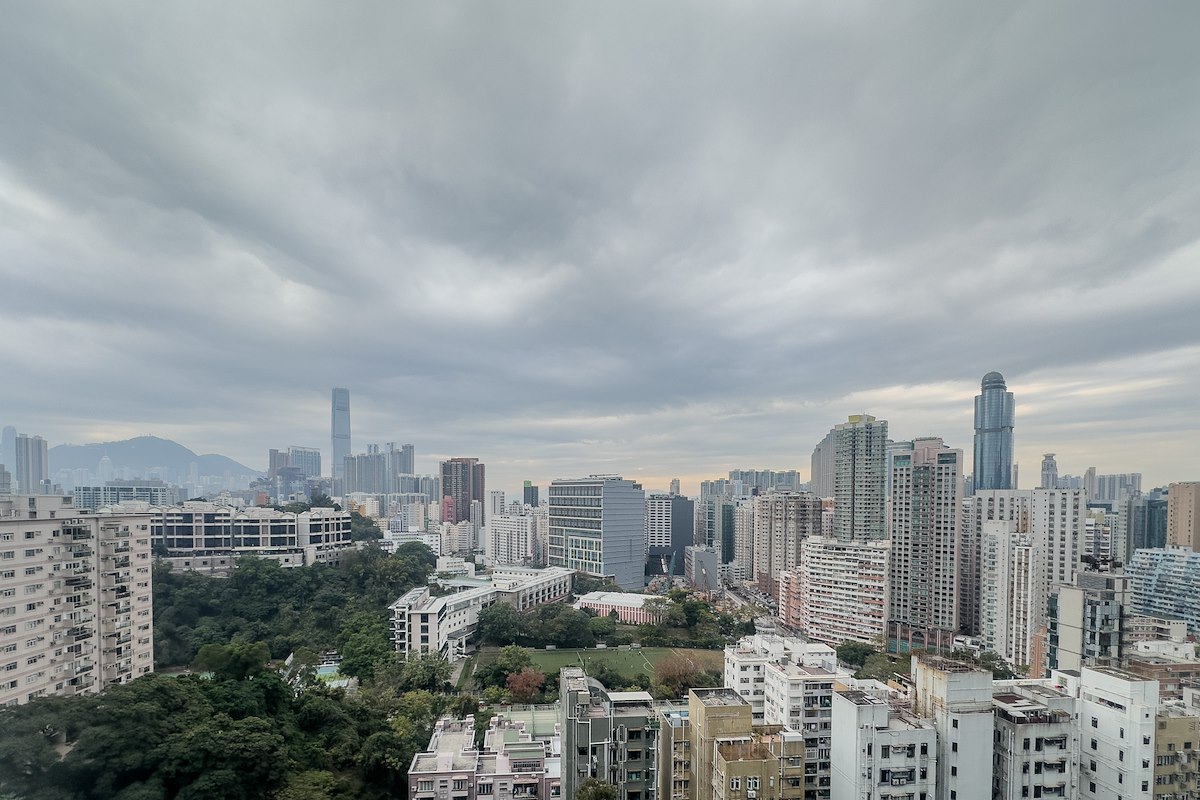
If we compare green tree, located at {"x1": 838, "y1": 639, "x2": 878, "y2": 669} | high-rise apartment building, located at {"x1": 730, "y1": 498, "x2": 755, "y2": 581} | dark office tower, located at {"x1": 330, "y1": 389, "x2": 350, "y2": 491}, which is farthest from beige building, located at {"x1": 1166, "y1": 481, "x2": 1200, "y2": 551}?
dark office tower, located at {"x1": 330, "y1": 389, "x2": 350, "y2": 491}

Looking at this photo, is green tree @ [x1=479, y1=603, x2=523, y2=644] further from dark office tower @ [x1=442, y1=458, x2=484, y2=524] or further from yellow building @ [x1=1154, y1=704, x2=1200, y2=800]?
dark office tower @ [x1=442, y1=458, x2=484, y2=524]

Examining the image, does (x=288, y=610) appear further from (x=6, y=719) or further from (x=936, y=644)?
(x=936, y=644)

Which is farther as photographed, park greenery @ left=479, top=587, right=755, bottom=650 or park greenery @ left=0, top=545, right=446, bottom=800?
park greenery @ left=479, top=587, right=755, bottom=650

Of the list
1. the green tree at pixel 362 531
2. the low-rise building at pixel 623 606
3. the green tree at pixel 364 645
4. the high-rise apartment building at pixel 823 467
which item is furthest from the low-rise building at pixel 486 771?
the high-rise apartment building at pixel 823 467

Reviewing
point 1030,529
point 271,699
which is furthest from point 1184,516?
point 271,699

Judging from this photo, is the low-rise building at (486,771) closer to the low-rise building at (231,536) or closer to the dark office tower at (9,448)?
the dark office tower at (9,448)

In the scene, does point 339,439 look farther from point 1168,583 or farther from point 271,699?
point 1168,583

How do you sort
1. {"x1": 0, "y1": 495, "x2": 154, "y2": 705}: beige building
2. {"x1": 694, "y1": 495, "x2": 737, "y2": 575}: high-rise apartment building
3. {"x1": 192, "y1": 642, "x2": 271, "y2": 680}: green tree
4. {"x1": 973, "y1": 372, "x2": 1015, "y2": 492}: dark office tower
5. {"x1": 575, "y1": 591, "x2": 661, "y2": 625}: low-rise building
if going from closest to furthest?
1. {"x1": 192, "y1": 642, "x2": 271, "y2": 680}: green tree
2. {"x1": 0, "y1": 495, "x2": 154, "y2": 705}: beige building
3. {"x1": 575, "y1": 591, "x2": 661, "y2": 625}: low-rise building
4. {"x1": 694, "y1": 495, "x2": 737, "y2": 575}: high-rise apartment building
5. {"x1": 973, "y1": 372, "x2": 1015, "y2": 492}: dark office tower

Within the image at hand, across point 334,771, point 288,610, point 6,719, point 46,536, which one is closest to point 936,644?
point 334,771
